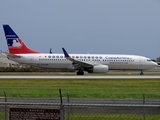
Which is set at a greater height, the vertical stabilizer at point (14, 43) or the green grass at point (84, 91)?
the vertical stabilizer at point (14, 43)

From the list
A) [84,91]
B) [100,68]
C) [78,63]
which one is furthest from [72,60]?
[84,91]

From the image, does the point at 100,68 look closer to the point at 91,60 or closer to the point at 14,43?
the point at 91,60

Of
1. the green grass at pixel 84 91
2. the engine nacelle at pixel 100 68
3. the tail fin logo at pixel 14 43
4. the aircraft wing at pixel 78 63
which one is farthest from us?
the tail fin logo at pixel 14 43

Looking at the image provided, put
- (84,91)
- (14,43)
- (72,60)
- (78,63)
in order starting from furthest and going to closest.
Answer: (14,43) → (78,63) → (72,60) → (84,91)

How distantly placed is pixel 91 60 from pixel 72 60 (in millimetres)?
3989

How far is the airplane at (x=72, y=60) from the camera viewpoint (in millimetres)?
50312

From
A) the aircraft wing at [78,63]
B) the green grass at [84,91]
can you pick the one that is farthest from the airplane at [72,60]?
the green grass at [84,91]

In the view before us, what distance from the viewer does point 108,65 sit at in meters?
51.9

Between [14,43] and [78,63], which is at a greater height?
[14,43]

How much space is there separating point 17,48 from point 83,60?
1006 centimetres

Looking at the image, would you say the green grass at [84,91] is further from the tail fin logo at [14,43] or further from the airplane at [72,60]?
the tail fin logo at [14,43]

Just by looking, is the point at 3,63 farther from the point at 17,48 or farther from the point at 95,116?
the point at 95,116

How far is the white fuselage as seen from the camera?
50.4 m

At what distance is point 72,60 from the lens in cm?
4916
